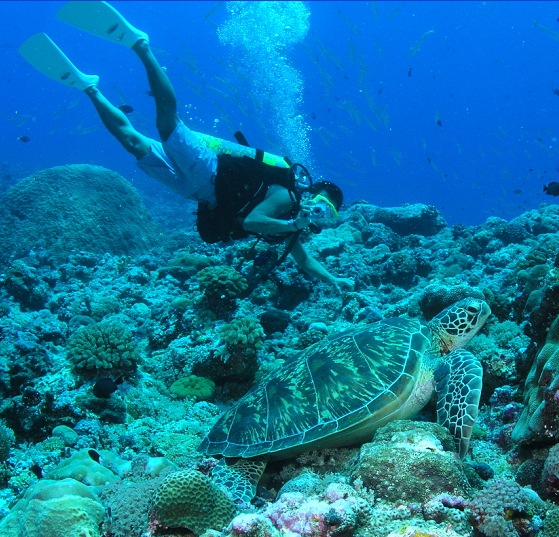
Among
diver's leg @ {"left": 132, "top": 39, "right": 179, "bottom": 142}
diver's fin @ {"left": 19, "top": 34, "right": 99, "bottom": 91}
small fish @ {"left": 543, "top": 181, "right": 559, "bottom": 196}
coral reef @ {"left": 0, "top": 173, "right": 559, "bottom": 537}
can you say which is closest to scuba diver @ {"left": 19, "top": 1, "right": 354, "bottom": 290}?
diver's leg @ {"left": 132, "top": 39, "right": 179, "bottom": 142}

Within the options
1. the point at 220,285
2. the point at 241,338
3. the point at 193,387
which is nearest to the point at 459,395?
the point at 241,338

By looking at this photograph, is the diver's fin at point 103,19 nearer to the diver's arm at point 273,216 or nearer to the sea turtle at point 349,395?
the diver's arm at point 273,216

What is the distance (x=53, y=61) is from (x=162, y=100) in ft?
10.8

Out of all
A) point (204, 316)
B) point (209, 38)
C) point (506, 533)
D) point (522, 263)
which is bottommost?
point (506, 533)

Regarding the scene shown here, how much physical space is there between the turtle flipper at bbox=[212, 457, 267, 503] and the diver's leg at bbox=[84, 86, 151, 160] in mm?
5272

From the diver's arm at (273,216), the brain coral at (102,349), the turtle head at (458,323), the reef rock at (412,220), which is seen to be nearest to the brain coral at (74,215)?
the brain coral at (102,349)

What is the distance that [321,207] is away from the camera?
5.32m

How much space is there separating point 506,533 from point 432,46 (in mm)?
158798

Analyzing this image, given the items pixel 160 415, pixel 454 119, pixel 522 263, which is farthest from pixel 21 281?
pixel 454 119

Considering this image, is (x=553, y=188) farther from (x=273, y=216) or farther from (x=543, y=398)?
(x=543, y=398)

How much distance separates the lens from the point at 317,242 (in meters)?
9.97

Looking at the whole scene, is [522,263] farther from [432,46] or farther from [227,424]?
[432,46]

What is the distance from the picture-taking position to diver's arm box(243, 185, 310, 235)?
530cm

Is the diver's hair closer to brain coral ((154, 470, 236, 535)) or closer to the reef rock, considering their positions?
brain coral ((154, 470, 236, 535))
